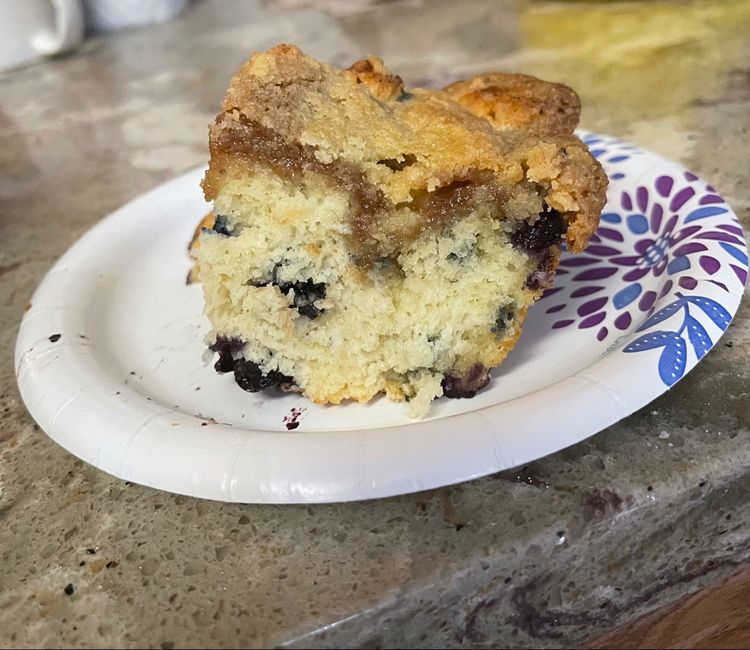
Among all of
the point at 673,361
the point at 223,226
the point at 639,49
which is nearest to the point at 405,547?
the point at 673,361

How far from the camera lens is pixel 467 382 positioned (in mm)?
1022

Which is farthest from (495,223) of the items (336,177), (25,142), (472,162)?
(25,142)

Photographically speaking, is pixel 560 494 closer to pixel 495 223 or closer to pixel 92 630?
pixel 495 223

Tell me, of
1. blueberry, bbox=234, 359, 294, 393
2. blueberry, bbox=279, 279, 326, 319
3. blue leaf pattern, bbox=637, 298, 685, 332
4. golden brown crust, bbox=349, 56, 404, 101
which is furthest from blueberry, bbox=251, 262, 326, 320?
blue leaf pattern, bbox=637, 298, 685, 332

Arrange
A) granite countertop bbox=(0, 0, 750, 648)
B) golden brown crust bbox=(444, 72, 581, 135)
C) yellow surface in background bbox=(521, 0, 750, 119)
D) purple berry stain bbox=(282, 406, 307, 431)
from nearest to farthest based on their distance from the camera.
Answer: granite countertop bbox=(0, 0, 750, 648) → purple berry stain bbox=(282, 406, 307, 431) → golden brown crust bbox=(444, 72, 581, 135) → yellow surface in background bbox=(521, 0, 750, 119)

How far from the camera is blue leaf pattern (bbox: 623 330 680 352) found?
0.91 meters

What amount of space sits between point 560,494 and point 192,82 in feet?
7.52

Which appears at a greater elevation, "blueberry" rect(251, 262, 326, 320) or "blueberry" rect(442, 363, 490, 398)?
"blueberry" rect(251, 262, 326, 320)

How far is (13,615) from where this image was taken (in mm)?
776

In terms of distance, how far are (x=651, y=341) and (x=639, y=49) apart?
5.69 feet

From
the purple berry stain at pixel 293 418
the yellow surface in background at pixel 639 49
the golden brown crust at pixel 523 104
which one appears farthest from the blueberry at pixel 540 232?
the yellow surface in background at pixel 639 49

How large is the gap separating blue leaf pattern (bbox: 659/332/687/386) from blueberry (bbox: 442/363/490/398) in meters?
0.24

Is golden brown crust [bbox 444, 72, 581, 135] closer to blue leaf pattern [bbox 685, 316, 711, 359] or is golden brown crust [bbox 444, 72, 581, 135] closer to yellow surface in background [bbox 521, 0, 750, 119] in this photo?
blue leaf pattern [bbox 685, 316, 711, 359]

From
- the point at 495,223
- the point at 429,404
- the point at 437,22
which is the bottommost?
the point at 437,22
